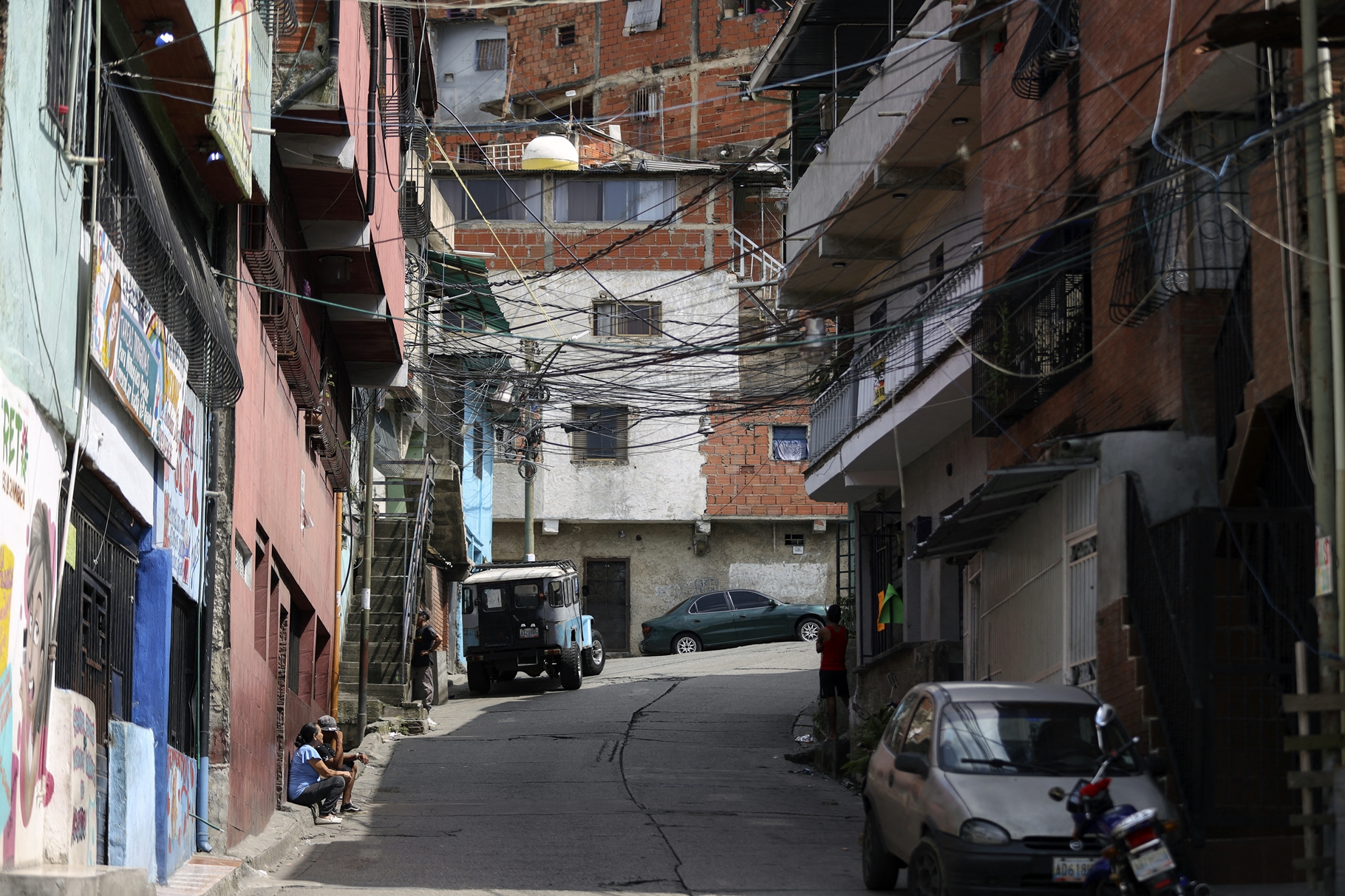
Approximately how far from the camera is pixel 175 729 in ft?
41.5

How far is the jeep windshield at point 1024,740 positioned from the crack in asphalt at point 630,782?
233 cm

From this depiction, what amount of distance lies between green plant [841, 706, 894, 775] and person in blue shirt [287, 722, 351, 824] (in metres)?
6.11

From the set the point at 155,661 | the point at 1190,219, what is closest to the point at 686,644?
the point at 1190,219

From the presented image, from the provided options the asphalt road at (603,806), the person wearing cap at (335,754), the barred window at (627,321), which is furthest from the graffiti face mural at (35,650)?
the barred window at (627,321)

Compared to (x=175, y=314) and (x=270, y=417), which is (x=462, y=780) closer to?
(x=270, y=417)

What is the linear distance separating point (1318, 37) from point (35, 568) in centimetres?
835

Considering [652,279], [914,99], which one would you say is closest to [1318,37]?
[914,99]

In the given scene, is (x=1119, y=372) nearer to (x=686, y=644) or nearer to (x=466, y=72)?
(x=686, y=644)

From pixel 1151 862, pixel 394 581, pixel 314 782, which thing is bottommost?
pixel 314 782

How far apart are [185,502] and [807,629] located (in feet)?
95.6

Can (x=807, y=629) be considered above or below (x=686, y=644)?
above

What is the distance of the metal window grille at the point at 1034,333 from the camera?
51.0ft

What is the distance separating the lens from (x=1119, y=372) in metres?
14.3

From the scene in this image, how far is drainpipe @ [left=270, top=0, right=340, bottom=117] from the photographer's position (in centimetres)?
1438
